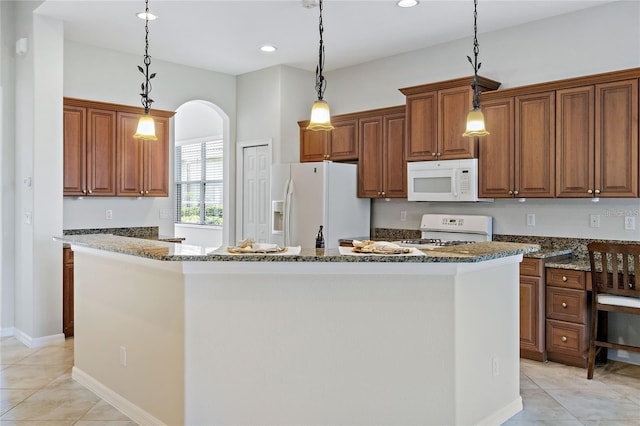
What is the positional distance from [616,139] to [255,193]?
3.88 metres

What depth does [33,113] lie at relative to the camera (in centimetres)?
445

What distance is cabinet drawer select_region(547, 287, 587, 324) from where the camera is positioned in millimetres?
3875

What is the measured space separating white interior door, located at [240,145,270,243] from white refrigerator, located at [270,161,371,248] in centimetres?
41

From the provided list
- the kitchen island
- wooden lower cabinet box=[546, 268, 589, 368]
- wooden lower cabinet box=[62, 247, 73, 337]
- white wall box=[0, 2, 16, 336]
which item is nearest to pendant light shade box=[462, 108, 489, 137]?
the kitchen island

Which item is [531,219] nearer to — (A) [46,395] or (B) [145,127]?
(B) [145,127]

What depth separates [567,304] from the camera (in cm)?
→ 394

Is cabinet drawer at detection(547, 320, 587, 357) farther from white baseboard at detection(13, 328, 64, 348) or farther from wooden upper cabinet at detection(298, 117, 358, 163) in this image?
white baseboard at detection(13, 328, 64, 348)

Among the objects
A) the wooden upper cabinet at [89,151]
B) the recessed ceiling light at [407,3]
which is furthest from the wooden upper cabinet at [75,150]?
the recessed ceiling light at [407,3]

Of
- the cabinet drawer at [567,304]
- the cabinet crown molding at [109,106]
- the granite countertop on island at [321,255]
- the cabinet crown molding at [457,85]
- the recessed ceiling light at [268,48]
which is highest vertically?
the recessed ceiling light at [268,48]

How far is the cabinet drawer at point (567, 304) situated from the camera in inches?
153

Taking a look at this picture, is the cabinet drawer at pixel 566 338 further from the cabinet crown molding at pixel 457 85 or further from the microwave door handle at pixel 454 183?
the cabinet crown molding at pixel 457 85

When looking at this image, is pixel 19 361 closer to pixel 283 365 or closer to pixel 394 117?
pixel 283 365

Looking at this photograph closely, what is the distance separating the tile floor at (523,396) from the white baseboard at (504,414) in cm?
4

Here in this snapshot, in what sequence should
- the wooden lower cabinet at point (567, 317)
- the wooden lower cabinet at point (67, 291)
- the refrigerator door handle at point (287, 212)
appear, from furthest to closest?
the refrigerator door handle at point (287, 212), the wooden lower cabinet at point (67, 291), the wooden lower cabinet at point (567, 317)
